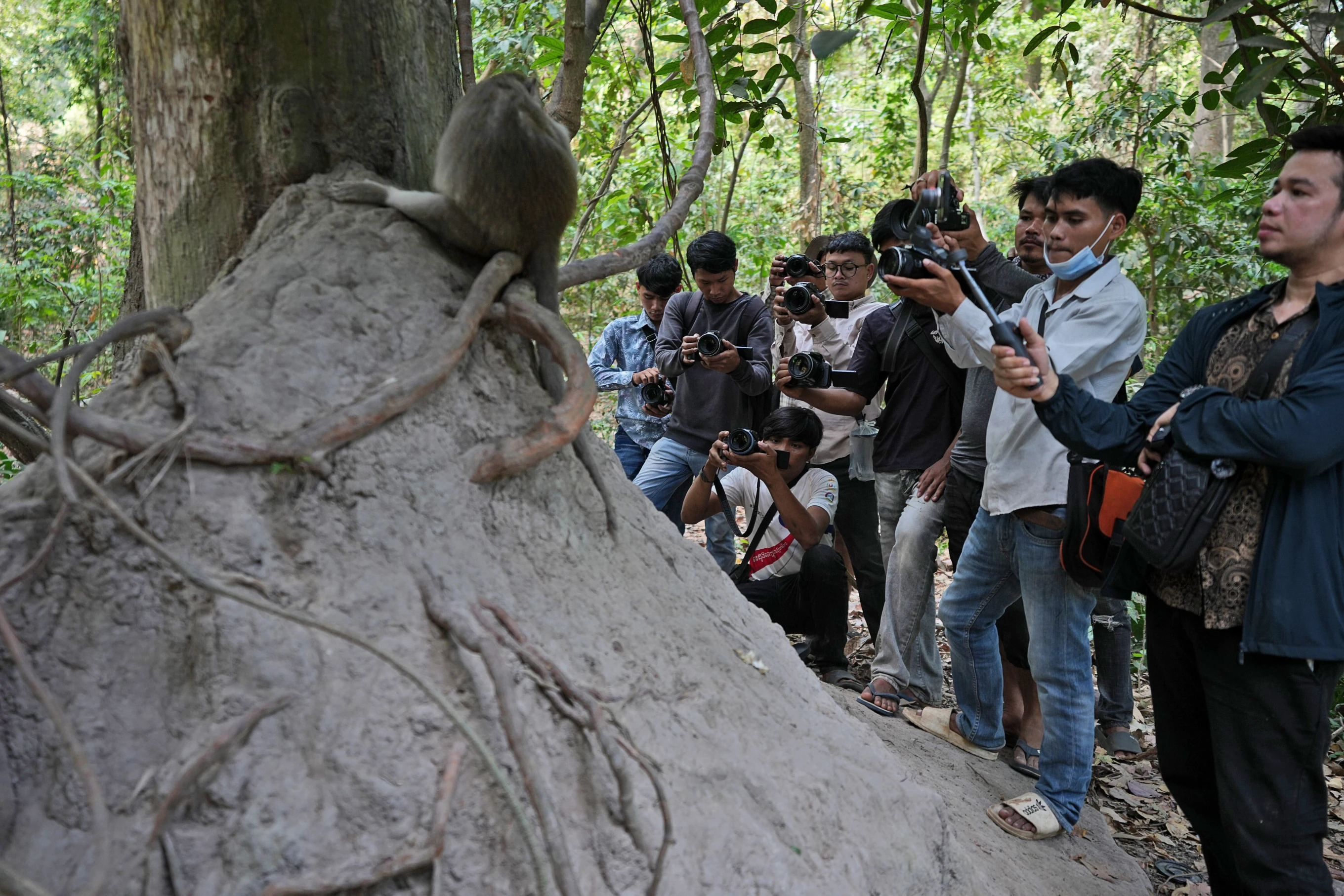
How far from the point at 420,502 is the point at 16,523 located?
2.04 ft

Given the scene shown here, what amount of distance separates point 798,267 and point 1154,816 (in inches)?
108

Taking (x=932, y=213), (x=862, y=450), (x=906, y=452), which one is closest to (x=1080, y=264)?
(x=932, y=213)

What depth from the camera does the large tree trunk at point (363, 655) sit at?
1.41m

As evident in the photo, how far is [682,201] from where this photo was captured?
2.60 m

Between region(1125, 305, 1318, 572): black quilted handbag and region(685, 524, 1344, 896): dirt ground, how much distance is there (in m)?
1.29

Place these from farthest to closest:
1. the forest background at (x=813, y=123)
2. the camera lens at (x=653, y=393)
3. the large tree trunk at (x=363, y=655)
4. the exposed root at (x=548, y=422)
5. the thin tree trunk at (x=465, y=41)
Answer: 1. the camera lens at (x=653, y=393)
2. the forest background at (x=813, y=123)
3. the thin tree trunk at (x=465, y=41)
4. the exposed root at (x=548, y=422)
5. the large tree trunk at (x=363, y=655)

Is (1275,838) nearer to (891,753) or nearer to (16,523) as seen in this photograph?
(891,753)

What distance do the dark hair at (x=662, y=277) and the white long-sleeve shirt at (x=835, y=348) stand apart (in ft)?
2.77

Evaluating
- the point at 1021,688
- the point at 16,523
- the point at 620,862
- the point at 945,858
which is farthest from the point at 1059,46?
the point at 16,523

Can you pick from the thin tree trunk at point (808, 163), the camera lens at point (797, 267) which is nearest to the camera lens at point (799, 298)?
the camera lens at point (797, 267)

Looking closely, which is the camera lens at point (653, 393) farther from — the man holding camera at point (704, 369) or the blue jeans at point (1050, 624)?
the blue jeans at point (1050, 624)

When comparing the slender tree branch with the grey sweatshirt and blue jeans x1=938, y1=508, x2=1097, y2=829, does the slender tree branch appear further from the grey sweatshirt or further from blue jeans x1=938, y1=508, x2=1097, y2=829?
the grey sweatshirt

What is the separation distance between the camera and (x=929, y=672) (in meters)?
4.11

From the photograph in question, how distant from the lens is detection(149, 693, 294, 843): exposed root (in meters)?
1.33
